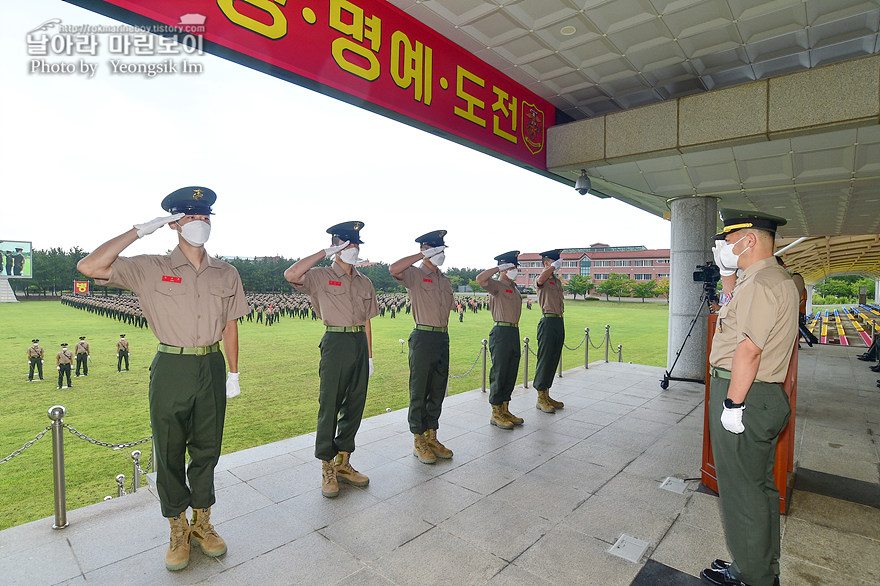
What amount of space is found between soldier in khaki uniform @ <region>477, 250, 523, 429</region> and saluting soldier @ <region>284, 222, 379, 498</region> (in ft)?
6.62

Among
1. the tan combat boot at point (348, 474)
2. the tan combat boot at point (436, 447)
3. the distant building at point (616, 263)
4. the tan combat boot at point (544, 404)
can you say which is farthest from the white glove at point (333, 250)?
the distant building at point (616, 263)

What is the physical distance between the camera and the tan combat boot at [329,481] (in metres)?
3.61

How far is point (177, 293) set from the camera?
9.16 ft

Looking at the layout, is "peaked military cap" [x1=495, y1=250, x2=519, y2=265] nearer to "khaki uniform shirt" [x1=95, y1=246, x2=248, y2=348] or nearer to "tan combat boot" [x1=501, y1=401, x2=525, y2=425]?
"tan combat boot" [x1=501, y1=401, x2=525, y2=425]

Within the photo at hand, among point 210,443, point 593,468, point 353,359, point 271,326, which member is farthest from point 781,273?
point 271,326

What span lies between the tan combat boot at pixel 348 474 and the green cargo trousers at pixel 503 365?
87.1 inches

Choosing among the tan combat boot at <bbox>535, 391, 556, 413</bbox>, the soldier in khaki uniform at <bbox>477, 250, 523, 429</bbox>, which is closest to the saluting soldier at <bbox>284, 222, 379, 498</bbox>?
the soldier in khaki uniform at <bbox>477, 250, 523, 429</bbox>

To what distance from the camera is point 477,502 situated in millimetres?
3564

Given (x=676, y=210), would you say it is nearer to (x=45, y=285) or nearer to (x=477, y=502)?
(x=477, y=502)

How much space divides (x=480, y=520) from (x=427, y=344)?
1.79m

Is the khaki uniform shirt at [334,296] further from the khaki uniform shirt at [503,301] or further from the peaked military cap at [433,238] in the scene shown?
the khaki uniform shirt at [503,301]

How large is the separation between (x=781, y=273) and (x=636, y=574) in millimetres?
1970

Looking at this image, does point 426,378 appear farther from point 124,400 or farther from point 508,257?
point 124,400

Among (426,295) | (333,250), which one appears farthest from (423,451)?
(333,250)
